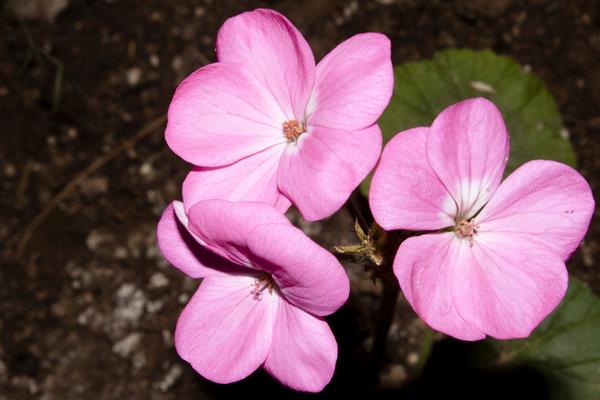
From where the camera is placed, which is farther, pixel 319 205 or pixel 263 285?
pixel 263 285

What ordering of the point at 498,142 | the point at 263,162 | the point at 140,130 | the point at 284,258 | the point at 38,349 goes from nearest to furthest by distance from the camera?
the point at 284,258 < the point at 498,142 < the point at 263,162 < the point at 38,349 < the point at 140,130

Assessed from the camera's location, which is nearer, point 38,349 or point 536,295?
point 536,295

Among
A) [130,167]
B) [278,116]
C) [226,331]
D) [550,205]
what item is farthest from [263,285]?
[130,167]

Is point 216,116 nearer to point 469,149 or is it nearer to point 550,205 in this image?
point 469,149

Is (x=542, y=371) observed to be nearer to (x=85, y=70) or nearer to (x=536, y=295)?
(x=536, y=295)

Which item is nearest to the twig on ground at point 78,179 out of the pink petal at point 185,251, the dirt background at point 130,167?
the dirt background at point 130,167

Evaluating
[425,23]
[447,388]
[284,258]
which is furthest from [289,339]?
[425,23]

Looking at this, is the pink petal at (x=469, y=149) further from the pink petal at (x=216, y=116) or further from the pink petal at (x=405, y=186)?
the pink petal at (x=216, y=116)
